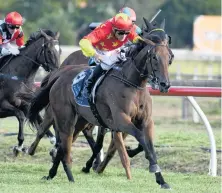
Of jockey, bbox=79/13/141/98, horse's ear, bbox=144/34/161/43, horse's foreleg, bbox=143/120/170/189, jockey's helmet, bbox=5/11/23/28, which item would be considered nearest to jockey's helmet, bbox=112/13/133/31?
jockey, bbox=79/13/141/98

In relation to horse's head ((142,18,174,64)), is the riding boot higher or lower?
lower

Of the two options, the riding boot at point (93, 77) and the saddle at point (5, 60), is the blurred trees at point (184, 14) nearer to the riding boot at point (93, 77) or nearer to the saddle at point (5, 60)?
the saddle at point (5, 60)

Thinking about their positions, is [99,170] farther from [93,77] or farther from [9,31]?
[9,31]

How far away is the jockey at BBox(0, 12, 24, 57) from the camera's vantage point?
11.9 m

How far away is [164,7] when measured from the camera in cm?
5947

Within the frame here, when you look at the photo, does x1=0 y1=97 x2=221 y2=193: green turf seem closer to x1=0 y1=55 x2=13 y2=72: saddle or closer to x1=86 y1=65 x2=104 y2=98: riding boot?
x1=86 y1=65 x2=104 y2=98: riding boot

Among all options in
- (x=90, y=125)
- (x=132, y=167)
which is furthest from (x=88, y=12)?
(x=90, y=125)

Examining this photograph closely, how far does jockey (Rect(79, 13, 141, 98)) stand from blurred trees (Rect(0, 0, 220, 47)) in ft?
116

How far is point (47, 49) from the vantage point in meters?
11.9

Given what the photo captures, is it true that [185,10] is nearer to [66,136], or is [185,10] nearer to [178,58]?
[178,58]

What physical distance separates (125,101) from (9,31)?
13.4 feet

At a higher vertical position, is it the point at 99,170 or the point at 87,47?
the point at 87,47

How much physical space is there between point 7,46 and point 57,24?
1578 inches

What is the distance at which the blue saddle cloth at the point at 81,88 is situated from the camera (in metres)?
9.17
